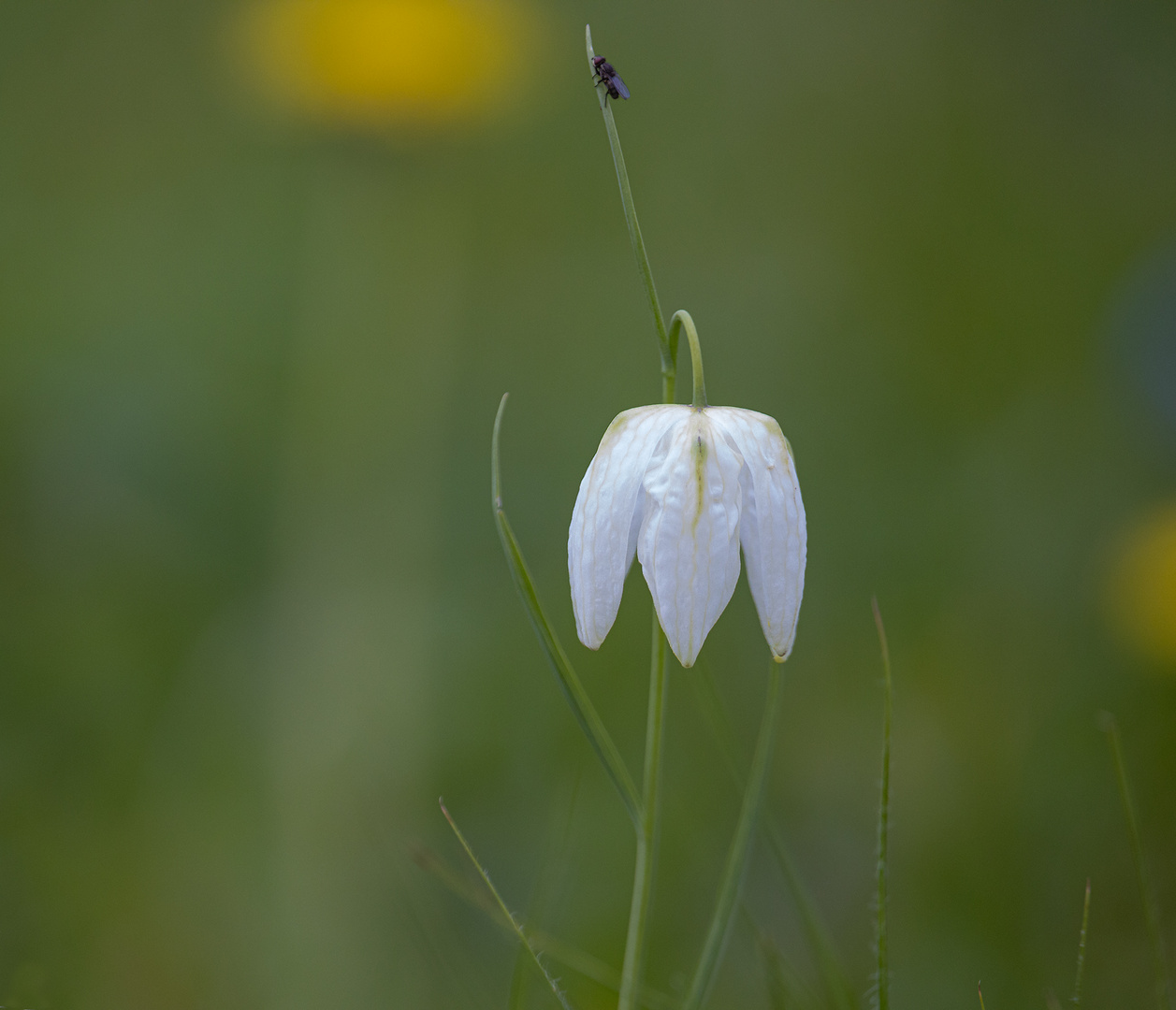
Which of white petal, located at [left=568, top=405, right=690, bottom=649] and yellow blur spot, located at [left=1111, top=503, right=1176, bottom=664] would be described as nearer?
white petal, located at [left=568, top=405, right=690, bottom=649]

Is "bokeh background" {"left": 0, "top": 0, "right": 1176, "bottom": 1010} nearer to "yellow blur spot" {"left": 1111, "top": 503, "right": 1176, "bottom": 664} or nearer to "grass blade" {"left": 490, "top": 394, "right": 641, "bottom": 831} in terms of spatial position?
"yellow blur spot" {"left": 1111, "top": 503, "right": 1176, "bottom": 664}

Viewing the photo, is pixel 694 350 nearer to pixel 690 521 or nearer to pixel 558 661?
pixel 690 521

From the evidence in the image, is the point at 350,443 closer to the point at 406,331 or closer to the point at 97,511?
the point at 406,331

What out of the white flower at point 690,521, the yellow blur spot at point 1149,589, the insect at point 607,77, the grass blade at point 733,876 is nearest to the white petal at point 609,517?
the white flower at point 690,521

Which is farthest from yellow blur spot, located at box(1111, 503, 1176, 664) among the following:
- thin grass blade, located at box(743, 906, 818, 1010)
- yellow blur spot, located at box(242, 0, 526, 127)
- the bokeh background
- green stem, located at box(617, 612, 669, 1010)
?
yellow blur spot, located at box(242, 0, 526, 127)

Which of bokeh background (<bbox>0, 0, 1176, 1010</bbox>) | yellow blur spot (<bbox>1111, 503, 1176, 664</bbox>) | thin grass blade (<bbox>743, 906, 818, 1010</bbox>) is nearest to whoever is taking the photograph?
thin grass blade (<bbox>743, 906, 818, 1010</bbox>)
